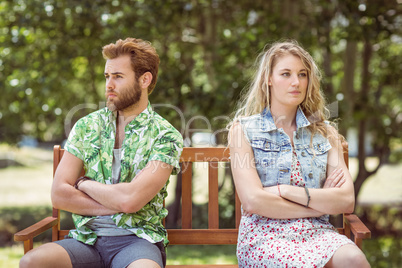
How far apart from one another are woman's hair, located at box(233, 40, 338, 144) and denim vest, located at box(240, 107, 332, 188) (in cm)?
7

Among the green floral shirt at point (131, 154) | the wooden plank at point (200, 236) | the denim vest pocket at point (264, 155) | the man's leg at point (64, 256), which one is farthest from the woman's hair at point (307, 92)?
the man's leg at point (64, 256)

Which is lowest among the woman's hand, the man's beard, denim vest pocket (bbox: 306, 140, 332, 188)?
the woman's hand

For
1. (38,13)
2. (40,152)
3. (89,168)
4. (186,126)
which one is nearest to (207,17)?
(186,126)

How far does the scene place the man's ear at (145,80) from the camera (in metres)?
2.91

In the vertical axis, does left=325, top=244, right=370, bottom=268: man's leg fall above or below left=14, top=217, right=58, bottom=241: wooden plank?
below

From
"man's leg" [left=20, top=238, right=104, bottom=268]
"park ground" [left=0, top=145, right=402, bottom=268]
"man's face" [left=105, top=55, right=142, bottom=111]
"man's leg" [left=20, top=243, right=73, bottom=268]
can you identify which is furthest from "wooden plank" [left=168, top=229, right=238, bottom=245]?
"park ground" [left=0, top=145, right=402, bottom=268]

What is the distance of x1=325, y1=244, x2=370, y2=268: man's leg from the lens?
237 cm

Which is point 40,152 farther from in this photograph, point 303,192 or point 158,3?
point 303,192

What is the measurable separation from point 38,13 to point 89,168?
10.7ft

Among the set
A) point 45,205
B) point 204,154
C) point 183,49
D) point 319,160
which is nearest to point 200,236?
point 204,154

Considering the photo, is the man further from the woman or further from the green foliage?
the green foliage

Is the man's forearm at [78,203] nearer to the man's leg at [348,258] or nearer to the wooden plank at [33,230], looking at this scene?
the wooden plank at [33,230]

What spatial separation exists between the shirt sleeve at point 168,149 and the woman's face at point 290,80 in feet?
2.28

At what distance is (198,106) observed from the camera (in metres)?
5.56
